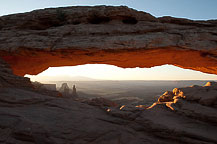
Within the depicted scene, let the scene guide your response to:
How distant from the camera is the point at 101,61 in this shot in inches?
403

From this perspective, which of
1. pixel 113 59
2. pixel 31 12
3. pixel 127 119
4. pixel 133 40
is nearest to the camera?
pixel 127 119

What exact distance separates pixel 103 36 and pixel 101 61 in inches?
102

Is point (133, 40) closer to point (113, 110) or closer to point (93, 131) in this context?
point (113, 110)

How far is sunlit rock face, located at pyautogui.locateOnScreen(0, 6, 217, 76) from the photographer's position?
793 cm

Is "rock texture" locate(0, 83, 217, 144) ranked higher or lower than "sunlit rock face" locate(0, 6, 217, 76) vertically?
lower

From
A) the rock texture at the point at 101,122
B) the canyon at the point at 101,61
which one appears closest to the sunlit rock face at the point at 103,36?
the canyon at the point at 101,61

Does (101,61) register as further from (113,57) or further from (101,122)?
(101,122)

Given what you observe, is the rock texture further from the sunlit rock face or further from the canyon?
the sunlit rock face

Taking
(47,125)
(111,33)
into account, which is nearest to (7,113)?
(47,125)

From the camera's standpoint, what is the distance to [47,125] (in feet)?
15.7

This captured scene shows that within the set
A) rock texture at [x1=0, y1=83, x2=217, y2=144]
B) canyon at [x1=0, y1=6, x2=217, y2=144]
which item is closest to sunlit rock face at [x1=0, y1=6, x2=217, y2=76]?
canyon at [x1=0, y1=6, x2=217, y2=144]

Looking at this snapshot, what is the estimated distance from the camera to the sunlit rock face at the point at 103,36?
7930 millimetres

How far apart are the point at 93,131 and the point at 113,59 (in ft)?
20.4

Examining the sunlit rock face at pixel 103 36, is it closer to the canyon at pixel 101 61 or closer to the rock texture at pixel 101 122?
the canyon at pixel 101 61
